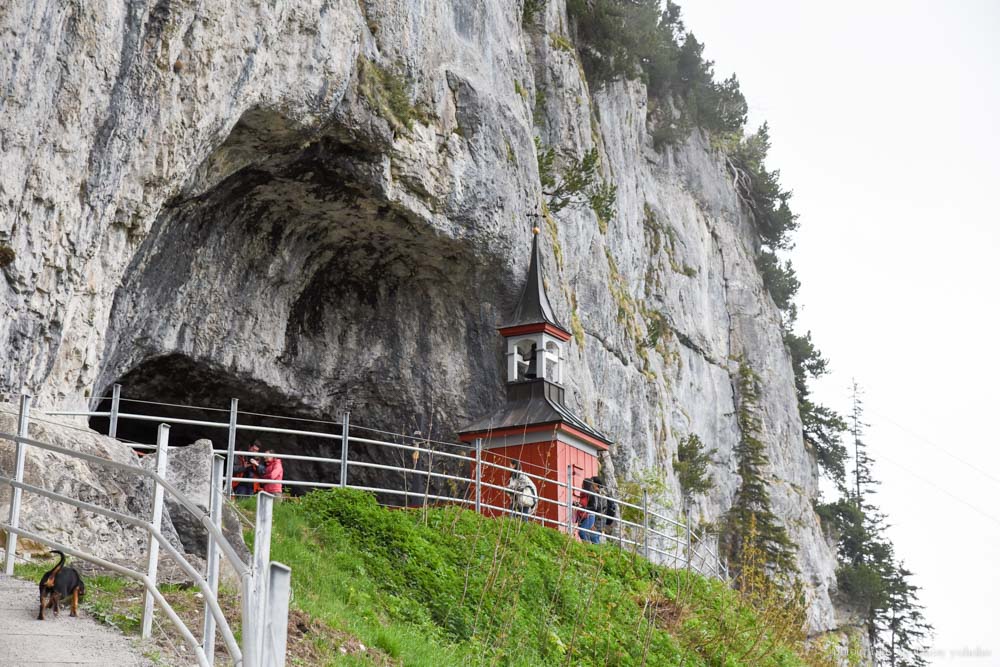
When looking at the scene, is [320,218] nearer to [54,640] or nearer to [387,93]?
[387,93]

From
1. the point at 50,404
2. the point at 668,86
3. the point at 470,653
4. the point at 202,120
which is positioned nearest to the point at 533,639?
the point at 470,653

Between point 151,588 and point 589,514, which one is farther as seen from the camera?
point 589,514

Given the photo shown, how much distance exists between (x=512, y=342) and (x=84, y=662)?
58.9 feet

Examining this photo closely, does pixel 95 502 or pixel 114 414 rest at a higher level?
pixel 114 414

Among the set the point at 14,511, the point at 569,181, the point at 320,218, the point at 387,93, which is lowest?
the point at 14,511

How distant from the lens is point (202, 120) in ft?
52.6

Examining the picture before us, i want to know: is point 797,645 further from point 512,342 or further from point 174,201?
point 174,201

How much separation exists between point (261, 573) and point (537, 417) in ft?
59.5

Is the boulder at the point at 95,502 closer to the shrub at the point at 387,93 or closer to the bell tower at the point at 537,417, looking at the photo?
the shrub at the point at 387,93

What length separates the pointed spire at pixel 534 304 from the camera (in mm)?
24125

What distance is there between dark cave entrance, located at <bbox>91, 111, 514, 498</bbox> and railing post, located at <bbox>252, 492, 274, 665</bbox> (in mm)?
13251

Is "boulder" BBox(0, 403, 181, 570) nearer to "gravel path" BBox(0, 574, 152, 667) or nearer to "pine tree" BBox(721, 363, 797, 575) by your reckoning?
"gravel path" BBox(0, 574, 152, 667)

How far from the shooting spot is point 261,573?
5.12m

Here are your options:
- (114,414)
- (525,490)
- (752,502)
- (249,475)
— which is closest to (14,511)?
(114,414)
